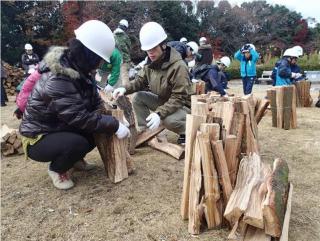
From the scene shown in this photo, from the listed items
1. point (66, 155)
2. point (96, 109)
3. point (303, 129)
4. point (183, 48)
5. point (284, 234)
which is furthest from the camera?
point (303, 129)

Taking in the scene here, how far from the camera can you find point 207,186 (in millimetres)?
2291

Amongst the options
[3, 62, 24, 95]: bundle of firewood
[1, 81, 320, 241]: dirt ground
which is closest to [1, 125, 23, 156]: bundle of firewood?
[1, 81, 320, 241]: dirt ground

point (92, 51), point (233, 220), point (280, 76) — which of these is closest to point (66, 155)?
point (92, 51)

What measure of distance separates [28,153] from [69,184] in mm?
431

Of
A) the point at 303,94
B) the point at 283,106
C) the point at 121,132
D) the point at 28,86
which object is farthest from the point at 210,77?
the point at 28,86

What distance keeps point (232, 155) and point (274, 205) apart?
1.57 feet

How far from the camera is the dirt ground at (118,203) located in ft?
8.08

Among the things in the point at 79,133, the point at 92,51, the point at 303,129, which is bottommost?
the point at 303,129

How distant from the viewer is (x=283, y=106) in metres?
5.26

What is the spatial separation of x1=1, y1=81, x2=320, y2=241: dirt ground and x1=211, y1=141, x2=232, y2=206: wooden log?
28 cm

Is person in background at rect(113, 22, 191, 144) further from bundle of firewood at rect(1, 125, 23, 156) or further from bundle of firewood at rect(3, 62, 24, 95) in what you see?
bundle of firewood at rect(3, 62, 24, 95)

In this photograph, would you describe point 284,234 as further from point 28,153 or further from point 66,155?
point 28,153

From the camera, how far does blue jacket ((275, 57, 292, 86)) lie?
7141mm

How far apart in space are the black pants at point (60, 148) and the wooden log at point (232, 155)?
123 centimetres
